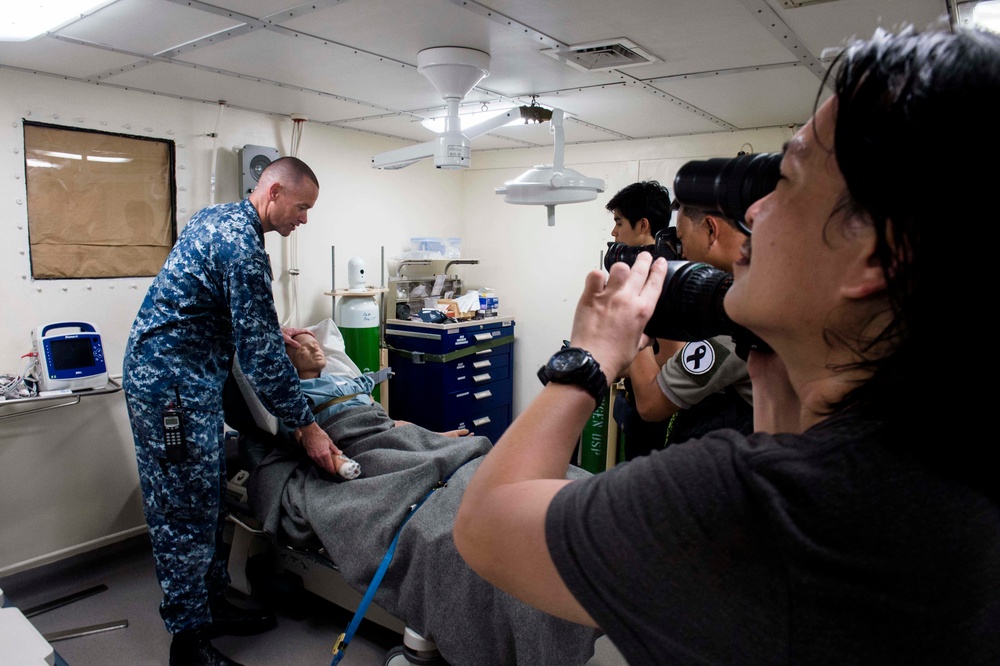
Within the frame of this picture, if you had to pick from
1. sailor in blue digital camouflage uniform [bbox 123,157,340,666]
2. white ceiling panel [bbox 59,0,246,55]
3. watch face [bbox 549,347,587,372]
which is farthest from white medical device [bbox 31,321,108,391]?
watch face [bbox 549,347,587,372]

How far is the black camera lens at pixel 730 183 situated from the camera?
0.66 meters

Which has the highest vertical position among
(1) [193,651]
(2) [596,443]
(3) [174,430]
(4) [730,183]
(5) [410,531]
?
(4) [730,183]

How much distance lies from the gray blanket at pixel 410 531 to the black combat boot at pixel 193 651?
1.28 ft

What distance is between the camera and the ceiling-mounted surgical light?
2.61 metres

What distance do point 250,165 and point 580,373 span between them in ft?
9.72

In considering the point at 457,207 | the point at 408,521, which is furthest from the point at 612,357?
the point at 457,207

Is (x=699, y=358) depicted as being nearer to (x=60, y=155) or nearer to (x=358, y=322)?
(x=358, y=322)

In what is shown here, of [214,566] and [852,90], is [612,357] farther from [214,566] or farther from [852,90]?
[214,566]

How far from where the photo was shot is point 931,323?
1.48 ft

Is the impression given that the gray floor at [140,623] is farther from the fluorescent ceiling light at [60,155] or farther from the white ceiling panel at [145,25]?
the white ceiling panel at [145,25]

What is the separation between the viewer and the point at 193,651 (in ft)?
6.75

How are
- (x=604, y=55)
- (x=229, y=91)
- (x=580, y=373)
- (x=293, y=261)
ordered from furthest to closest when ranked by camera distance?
(x=293, y=261), (x=229, y=91), (x=604, y=55), (x=580, y=373)

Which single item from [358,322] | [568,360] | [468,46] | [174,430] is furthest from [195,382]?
[568,360]

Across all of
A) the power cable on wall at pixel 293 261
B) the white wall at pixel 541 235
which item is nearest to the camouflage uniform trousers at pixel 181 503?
the power cable on wall at pixel 293 261
